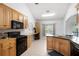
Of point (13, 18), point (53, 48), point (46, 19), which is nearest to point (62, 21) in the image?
point (46, 19)

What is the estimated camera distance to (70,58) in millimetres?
871

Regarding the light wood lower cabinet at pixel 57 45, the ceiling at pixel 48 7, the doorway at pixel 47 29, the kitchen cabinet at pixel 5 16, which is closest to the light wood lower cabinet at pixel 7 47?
the kitchen cabinet at pixel 5 16

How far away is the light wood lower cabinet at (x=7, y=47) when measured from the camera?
3.16m

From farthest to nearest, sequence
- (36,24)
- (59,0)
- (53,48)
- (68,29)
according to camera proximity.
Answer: (36,24), (68,29), (53,48), (59,0)

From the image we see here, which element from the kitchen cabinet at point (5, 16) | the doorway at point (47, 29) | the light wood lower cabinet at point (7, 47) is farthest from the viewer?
the doorway at point (47, 29)

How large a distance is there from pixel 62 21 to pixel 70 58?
1033 centimetres

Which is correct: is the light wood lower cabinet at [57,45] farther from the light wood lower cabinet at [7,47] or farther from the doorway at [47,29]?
the doorway at [47,29]

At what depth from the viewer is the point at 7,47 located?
339 cm

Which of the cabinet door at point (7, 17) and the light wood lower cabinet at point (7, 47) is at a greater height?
the cabinet door at point (7, 17)

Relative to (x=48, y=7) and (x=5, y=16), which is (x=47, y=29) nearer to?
(x=48, y=7)

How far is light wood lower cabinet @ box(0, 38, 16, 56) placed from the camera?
124 inches

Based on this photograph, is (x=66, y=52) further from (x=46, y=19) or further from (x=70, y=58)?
(x=46, y=19)

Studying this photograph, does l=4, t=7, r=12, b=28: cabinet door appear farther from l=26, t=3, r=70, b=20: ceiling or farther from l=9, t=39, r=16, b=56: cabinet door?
l=26, t=3, r=70, b=20: ceiling

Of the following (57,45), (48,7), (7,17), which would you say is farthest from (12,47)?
(48,7)
